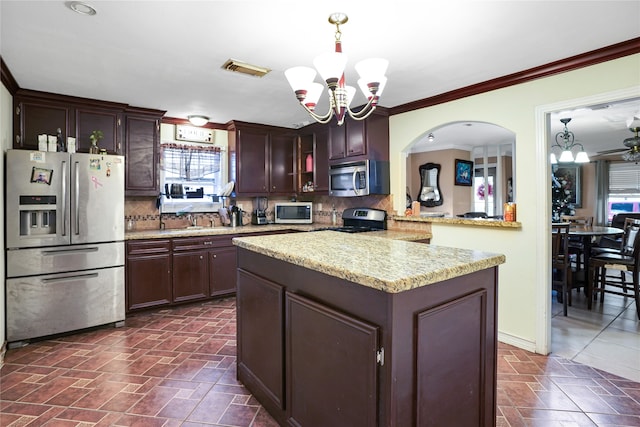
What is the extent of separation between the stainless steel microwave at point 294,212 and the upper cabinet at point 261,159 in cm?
23

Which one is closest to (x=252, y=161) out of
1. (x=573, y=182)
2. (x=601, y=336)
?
(x=601, y=336)

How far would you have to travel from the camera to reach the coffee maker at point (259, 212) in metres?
5.17

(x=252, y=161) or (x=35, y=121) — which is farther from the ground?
(x=35, y=121)

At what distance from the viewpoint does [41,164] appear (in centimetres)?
314

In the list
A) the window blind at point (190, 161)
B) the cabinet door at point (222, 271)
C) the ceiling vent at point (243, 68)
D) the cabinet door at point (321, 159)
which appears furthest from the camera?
the cabinet door at point (321, 159)

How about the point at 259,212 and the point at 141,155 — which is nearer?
the point at 141,155

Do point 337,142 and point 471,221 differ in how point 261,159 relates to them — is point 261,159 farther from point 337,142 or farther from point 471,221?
point 471,221

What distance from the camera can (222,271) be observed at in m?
4.38

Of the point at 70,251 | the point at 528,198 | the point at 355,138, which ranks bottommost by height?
the point at 70,251

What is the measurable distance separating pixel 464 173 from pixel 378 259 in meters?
6.77

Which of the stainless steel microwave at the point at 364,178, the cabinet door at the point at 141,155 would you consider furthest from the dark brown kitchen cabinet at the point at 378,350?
the cabinet door at the point at 141,155

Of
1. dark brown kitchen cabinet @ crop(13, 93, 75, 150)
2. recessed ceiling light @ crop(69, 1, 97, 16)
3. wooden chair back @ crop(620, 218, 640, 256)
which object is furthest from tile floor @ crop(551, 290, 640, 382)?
dark brown kitchen cabinet @ crop(13, 93, 75, 150)

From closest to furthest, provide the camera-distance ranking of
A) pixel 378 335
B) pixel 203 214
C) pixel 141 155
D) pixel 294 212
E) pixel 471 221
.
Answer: pixel 378 335
pixel 471 221
pixel 141 155
pixel 203 214
pixel 294 212

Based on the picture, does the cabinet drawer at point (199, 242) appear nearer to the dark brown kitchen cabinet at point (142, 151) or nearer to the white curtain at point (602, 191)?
the dark brown kitchen cabinet at point (142, 151)
